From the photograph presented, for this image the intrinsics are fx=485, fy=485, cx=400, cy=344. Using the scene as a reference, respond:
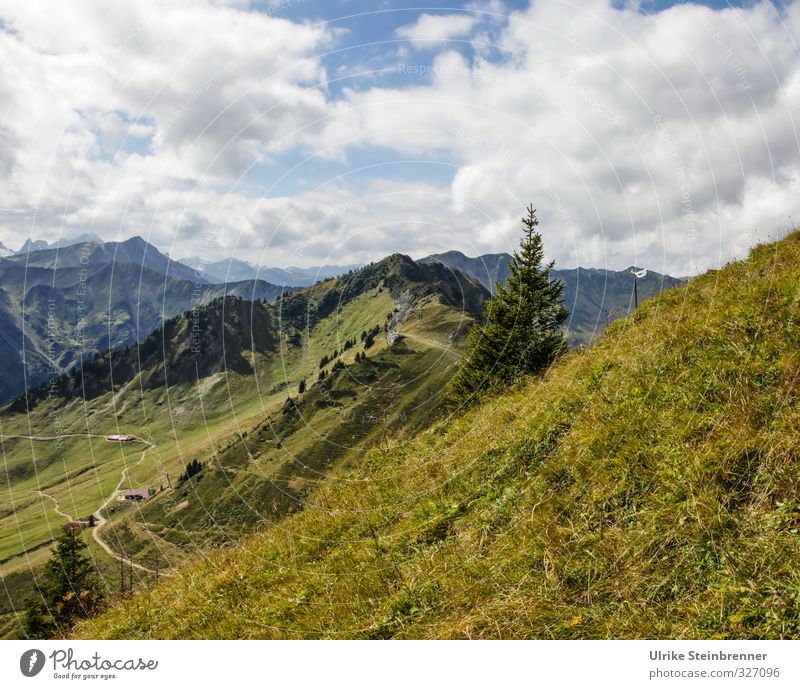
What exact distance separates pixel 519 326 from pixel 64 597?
24.0m

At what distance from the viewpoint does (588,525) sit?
6.37m

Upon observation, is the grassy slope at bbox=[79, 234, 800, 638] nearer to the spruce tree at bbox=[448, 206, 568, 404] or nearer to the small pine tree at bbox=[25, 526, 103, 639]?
the small pine tree at bbox=[25, 526, 103, 639]

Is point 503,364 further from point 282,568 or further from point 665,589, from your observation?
point 665,589

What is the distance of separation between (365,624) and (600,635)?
2.95 m

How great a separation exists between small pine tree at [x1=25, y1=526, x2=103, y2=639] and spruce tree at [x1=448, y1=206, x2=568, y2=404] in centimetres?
1825

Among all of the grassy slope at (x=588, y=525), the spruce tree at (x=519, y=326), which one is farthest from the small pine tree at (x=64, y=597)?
the spruce tree at (x=519, y=326)

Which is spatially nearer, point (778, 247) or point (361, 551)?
point (361, 551)

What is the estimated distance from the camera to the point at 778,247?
14516 millimetres

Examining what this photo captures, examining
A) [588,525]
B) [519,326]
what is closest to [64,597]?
[588,525]

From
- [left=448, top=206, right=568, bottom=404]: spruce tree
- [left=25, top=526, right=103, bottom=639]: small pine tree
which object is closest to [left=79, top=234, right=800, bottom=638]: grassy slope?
[left=25, top=526, right=103, bottom=639]: small pine tree

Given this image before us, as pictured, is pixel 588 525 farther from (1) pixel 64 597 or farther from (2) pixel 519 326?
(2) pixel 519 326

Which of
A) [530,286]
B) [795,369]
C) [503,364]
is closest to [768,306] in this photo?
[795,369]

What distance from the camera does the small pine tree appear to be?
13.4 m

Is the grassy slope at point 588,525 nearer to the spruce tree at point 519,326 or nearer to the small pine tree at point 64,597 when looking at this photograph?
the small pine tree at point 64,597
